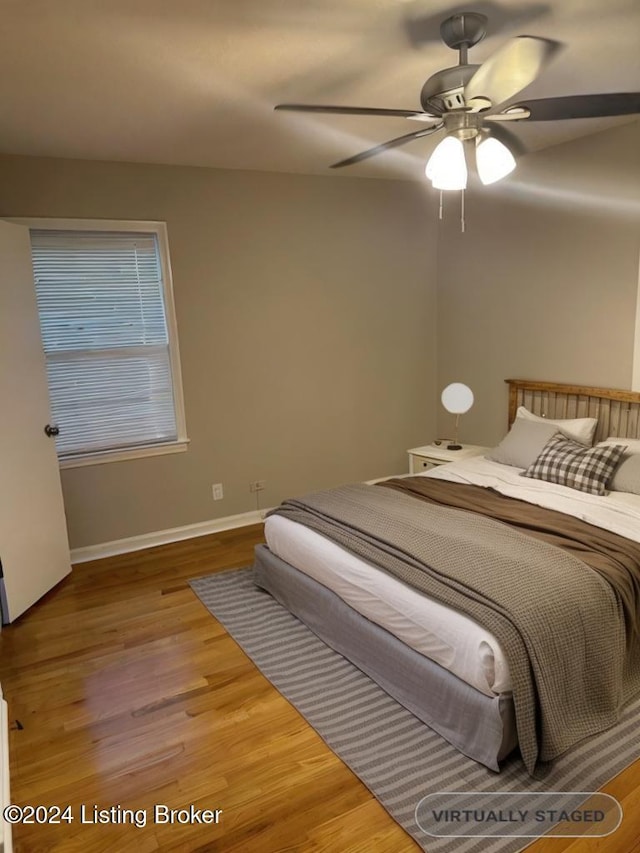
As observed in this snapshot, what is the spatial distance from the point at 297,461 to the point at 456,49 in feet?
9.70

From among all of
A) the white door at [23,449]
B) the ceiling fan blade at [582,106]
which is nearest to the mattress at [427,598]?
the white door at [23,449]

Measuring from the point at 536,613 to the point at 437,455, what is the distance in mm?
2277

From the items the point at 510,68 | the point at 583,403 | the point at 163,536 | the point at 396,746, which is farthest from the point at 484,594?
the point at 163,536

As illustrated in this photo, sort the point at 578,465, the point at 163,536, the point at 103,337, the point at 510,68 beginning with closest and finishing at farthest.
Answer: the point at 510,68 → the point at 578,465 → the point at 103,337 → the point at 163,536

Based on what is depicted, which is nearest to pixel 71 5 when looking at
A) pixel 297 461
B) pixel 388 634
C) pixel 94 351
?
pixel 94 351

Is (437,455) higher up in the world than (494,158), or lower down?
lower down

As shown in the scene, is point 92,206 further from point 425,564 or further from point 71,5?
point 425,564

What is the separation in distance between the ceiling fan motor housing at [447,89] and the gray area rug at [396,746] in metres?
2.31

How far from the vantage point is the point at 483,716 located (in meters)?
1.92

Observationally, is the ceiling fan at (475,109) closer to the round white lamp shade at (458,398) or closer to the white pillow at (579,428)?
the white pillow at (579,428)

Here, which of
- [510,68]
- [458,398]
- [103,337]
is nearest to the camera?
[510,68]

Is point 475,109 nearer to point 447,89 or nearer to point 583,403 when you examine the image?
point 447,89

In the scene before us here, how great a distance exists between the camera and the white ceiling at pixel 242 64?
1.91 m

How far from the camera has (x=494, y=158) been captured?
2.11 metres
